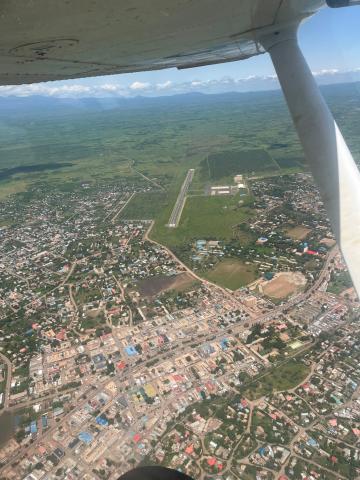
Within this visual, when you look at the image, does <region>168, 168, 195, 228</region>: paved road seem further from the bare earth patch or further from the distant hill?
the distant hill

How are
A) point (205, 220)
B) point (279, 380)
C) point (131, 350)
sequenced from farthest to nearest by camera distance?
point (205, 220)
point (131, 350)
point (279, 380)

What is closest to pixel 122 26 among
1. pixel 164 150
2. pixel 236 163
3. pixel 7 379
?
pixel 7 379

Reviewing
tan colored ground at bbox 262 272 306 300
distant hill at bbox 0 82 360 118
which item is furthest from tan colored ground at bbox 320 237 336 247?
distant hill at bbox 0 82 360 118

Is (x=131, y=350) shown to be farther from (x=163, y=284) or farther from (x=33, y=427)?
(x=163, y=284)

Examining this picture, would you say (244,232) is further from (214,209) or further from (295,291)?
(295,291)

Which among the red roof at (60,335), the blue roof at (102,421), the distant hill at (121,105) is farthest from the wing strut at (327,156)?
the distant hill at (121,105)

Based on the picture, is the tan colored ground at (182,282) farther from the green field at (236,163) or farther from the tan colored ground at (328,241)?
the green field at (236,163)

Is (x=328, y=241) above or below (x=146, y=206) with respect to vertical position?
above
